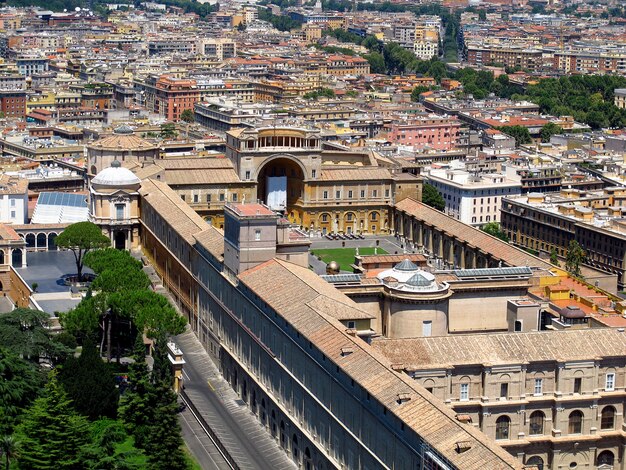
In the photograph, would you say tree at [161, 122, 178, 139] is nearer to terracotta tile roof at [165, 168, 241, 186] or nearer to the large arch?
the large arch

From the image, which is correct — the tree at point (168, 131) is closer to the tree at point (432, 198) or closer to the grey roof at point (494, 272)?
the tree at point (432, 198)

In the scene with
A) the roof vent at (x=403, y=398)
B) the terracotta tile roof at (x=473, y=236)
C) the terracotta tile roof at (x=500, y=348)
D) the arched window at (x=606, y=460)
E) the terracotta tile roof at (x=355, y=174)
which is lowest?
the arched window at (x=606, y=460)

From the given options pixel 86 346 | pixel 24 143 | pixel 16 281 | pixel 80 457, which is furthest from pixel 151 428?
pixel 24 143

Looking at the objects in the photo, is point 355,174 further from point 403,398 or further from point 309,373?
point 403,398

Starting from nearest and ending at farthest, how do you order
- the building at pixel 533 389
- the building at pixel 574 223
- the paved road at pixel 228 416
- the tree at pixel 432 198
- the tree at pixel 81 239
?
the building at pixel 533 389
the paved road at pixel 228 416
the tree at pixel 81 239
the building at pixel 574 223
the tree at pixel 432 198

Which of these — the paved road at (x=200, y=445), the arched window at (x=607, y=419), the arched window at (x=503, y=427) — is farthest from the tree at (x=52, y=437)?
the arched window at (x=607, y=419)

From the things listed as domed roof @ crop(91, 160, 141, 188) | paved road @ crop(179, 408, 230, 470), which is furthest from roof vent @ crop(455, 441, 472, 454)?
domed roof @ crop(91, 160, 141, 188)

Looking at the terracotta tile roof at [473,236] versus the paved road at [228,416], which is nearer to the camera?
the paved road at [228,416]
